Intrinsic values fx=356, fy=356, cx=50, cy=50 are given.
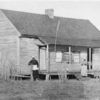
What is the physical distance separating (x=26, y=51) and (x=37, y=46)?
115cm

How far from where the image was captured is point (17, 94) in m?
17.7

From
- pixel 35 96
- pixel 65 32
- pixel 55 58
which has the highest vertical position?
pixel 65 32

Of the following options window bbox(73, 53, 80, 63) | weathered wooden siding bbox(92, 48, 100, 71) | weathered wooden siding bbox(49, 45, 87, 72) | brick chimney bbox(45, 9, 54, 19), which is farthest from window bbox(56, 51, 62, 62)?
brick chimney bbox(45, 9, 54, 19)

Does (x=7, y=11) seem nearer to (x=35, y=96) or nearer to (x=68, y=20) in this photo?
(x=68, y=20)

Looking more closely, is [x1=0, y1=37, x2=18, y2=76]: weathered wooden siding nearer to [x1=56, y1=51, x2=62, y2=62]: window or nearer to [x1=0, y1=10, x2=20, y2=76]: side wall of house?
[x1=0, y1=10, x2=20, y2=76]: side wall of house

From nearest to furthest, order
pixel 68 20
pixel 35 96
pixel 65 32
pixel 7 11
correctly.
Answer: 1. pixel 35 96
2. pixel 7 11
3. pixel 65 32
4. pixel 68 20

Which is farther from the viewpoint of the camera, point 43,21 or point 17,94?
point 43,21

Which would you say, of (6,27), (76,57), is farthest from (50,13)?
(6,27)

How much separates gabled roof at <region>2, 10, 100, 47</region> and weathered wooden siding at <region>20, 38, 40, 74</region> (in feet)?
2.34

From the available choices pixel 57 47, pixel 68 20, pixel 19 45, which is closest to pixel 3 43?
pixel 19 45

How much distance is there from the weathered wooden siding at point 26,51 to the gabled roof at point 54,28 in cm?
71

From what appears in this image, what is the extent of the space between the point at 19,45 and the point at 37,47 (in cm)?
190

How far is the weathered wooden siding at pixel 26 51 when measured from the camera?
32375 mm

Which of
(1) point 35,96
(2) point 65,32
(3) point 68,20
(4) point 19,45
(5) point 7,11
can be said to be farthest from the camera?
(3) point 68,20
